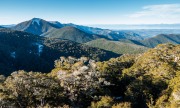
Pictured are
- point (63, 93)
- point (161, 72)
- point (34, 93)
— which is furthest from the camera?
point (161, 72)

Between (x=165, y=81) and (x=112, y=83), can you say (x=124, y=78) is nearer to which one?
(x=112, y=83)

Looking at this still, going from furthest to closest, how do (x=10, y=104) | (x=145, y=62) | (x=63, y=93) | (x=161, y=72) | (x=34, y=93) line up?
(x=145, y=62) < (x=161, y=72) < (x=63, y=93) < (x=34, y=93) < (x=10, y=104)

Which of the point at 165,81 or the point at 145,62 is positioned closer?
the point at 165,81

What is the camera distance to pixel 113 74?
332ft

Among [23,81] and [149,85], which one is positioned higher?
[23,81]

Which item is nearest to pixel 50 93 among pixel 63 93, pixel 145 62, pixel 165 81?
pixel 63 93

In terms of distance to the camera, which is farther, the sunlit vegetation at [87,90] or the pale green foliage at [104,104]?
the sunlit vegetation at [87,90]

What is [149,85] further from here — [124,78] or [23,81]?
[23,81]

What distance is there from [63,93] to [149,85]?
33.6 m

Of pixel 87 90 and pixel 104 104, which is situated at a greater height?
pixel 87 90

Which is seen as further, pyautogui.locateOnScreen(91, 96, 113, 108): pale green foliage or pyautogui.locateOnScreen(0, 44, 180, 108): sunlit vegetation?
pyautogui.locateOnScreen(0, 44, 180, 108): sunlit vegetation

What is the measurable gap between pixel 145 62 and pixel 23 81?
67.6 m

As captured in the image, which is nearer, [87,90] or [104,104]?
[104,104]

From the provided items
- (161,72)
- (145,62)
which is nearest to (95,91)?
(161,72)
